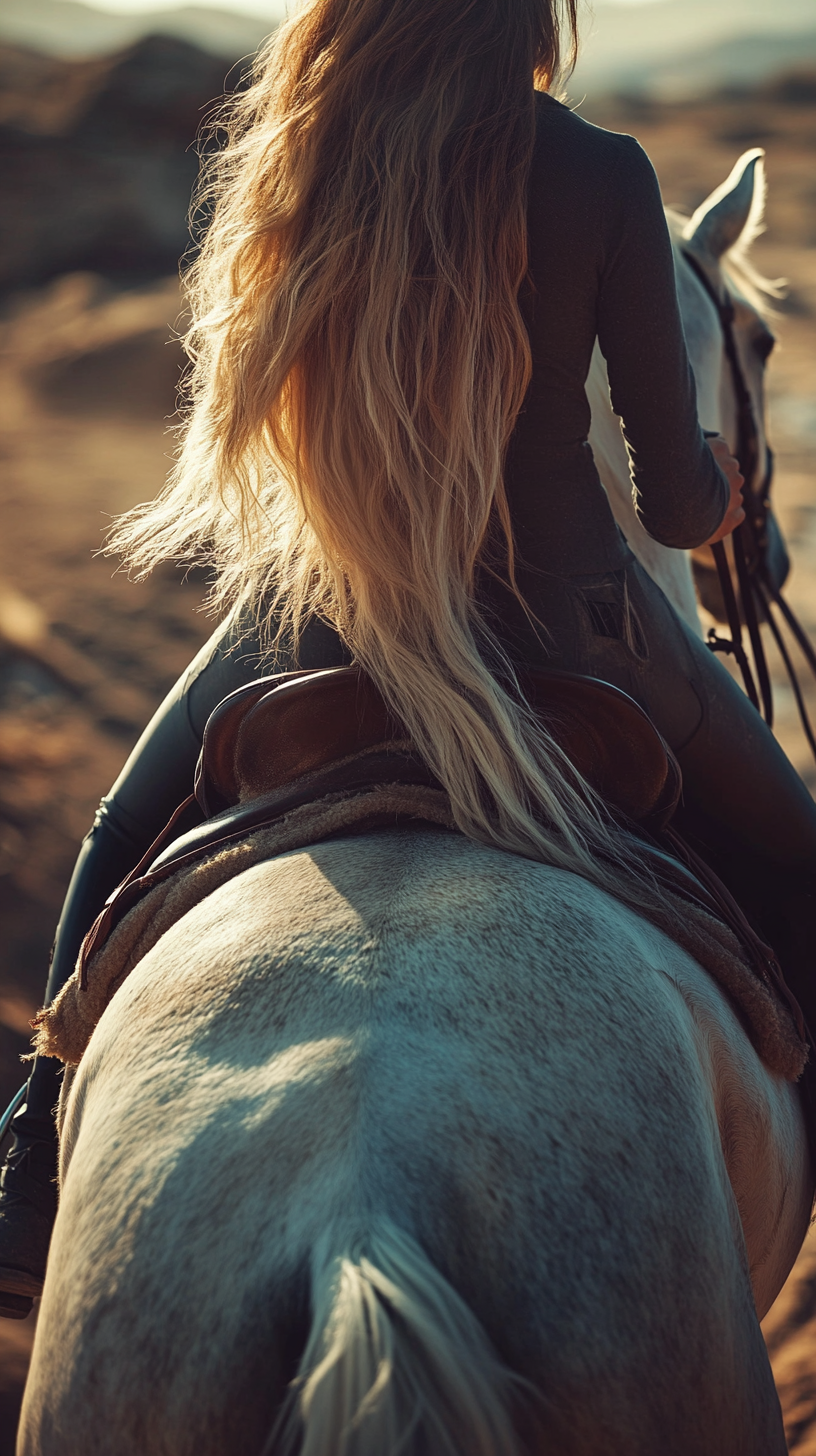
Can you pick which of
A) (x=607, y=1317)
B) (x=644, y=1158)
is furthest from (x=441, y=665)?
(x=607, y=1317)

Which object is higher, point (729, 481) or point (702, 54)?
point (702, 54)

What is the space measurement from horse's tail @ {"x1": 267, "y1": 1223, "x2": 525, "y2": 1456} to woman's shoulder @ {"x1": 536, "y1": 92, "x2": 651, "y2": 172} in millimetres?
1224

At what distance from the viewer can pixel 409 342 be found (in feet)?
4.11

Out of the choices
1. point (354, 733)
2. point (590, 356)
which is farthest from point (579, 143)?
point (354, 733)

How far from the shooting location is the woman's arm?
1.25 m

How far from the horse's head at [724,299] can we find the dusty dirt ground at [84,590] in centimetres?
227

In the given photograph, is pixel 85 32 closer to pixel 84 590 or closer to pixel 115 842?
pixel 84 590

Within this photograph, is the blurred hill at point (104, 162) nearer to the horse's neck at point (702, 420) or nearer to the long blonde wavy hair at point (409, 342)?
the horse's neck at point (702, 420)

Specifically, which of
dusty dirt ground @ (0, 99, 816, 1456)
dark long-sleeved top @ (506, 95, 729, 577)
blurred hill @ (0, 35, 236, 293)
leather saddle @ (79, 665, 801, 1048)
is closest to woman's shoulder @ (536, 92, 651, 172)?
dark long-sleeved top @ (506, 95, 729, 577)

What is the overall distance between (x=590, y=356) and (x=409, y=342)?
0.86ft

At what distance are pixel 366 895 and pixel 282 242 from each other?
2.78 ft

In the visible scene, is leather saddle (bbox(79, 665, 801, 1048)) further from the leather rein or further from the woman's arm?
the leather rein

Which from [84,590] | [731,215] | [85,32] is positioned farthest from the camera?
[85,32]

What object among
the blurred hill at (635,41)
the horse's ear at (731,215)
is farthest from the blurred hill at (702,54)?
the horse's ear at (731,215)
